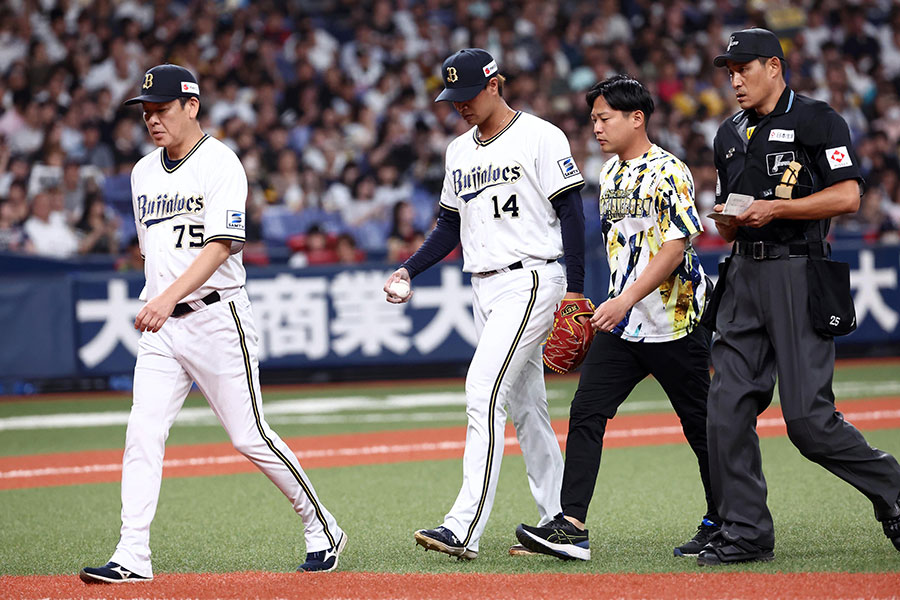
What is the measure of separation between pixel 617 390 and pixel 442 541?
1099mm

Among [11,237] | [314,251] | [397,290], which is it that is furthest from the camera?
[314,251]

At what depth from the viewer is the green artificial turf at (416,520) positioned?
5.35 meters

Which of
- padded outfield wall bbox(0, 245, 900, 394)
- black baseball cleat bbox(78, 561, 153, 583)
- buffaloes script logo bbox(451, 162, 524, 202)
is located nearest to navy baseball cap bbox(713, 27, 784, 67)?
buffaloes script logo bbox(451, 162, 524, 202)

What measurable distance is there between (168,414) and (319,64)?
14229 millimetres

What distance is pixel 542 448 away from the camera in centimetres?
565

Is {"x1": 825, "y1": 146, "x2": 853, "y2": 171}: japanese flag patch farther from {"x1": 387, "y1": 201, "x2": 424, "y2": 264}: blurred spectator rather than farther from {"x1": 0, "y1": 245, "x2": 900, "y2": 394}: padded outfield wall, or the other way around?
{"x1": 387, "y1": 201, "x2": 424, "y2": 264}: blurred spectator

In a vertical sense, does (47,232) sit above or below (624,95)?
below

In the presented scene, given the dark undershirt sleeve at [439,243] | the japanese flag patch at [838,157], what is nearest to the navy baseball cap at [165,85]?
the dark undershirt sleeve at [439,243]

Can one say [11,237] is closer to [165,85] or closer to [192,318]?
[165,85]

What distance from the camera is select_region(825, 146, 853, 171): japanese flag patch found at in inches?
193

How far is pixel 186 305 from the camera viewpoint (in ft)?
17.0

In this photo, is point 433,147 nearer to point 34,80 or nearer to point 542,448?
point 34,80

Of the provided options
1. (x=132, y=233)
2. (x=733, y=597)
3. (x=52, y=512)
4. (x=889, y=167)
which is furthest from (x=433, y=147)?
(x=733, y=597)

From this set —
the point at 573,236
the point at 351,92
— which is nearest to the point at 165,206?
the point at 573,236
